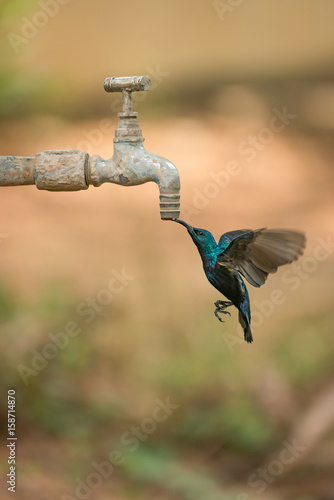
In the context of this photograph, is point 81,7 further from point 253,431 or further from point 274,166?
point 253,431

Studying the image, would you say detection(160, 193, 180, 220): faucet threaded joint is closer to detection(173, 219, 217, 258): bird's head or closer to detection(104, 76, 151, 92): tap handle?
detection(173, 219, 217, 258): bird's head

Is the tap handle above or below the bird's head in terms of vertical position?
above

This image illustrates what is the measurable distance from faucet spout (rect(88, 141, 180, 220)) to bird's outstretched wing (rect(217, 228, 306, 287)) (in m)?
0.16

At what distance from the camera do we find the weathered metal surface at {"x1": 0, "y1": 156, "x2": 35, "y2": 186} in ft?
4.92

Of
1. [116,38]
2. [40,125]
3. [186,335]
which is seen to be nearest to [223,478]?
[186,335]

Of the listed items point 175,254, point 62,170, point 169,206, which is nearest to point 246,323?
point 169,206

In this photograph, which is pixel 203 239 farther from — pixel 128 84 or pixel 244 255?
pixel 128 84

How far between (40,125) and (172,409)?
51.4 inches

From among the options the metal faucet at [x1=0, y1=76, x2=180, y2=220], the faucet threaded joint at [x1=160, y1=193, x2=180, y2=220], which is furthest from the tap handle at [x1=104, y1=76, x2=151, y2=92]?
the faucet threaded joint at [x1=160, y1=193, x2=180, y2=220]

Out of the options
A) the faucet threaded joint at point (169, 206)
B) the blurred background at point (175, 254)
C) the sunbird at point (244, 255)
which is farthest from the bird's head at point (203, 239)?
the blurred background at point (175, 254)

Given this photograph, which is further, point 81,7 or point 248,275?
point 81,7

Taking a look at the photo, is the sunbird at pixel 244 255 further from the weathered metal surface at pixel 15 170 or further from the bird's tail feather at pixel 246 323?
the weathered metal surface at pixel 15 170

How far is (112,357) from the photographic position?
Result: 2.72 m

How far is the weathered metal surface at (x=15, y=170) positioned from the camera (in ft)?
4.92
